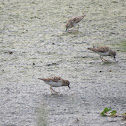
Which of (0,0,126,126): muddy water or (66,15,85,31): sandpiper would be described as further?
(66,15,85,31): sandpiper

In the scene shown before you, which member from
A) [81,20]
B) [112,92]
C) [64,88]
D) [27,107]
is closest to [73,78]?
[64,88]

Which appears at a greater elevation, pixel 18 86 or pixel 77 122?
pixel 77 122

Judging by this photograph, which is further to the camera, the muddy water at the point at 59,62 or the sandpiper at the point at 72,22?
the sandpiper at the point at 72,22

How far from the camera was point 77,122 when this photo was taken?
579 centimetres

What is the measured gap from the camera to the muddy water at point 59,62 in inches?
244

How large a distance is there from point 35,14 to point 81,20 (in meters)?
1.85

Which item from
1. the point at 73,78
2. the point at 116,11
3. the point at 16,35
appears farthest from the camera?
the point at 116,11

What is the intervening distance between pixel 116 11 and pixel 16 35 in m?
4.71

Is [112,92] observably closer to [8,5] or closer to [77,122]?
[77,122]

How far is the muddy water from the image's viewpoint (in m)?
6.21

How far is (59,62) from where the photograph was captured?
955 cm

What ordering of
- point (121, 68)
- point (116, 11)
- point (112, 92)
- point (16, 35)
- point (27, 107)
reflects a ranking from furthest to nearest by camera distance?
point (116, 11), point (16, 35), point (121, 68), point (112, 92), point (27, 107)

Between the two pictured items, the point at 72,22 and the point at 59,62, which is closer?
the point at 59,62

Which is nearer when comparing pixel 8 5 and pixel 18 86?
pixel 18 86
